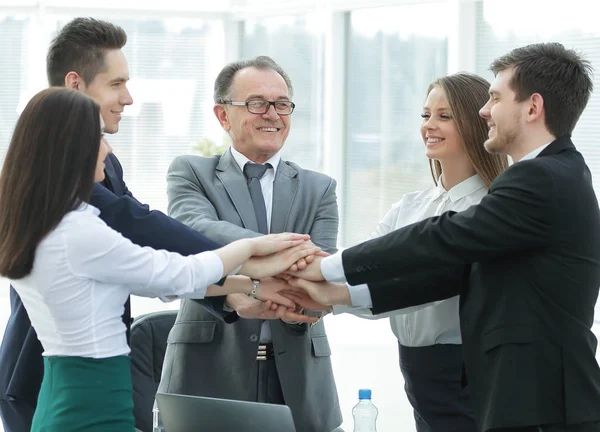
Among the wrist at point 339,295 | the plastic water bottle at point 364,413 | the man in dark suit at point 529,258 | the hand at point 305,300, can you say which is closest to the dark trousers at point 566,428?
the man in dark suit at point 529,258

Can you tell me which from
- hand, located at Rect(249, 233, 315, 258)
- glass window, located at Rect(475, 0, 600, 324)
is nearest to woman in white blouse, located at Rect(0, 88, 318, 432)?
hand, located at Rect(249, 233, 315, 258)

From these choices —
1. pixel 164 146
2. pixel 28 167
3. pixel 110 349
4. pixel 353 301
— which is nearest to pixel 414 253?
pixel 353 301

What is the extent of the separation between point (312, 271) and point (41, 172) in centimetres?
113

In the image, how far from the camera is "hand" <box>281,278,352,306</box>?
9.20ft

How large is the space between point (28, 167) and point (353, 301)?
1.20 meters

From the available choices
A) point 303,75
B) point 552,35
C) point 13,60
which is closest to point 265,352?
point 552,35

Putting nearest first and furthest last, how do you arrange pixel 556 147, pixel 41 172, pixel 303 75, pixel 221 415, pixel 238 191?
pixel 41 172 → pixel 221 415 → pixel 556 147 → pixel 238 191 → pixel 303 75

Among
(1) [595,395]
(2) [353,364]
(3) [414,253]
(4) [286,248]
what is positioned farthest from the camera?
(2) [353,364]

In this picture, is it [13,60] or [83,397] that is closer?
[83,397]

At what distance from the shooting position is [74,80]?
2.65 meters

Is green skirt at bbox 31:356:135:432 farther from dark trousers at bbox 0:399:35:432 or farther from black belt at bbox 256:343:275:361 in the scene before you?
black belt at bbox 256:343:275:361

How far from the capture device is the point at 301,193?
292 centimetres

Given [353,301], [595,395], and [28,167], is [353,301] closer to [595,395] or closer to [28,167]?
[595,395]

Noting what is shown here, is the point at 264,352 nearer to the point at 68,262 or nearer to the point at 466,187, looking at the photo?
the point at 466,187
